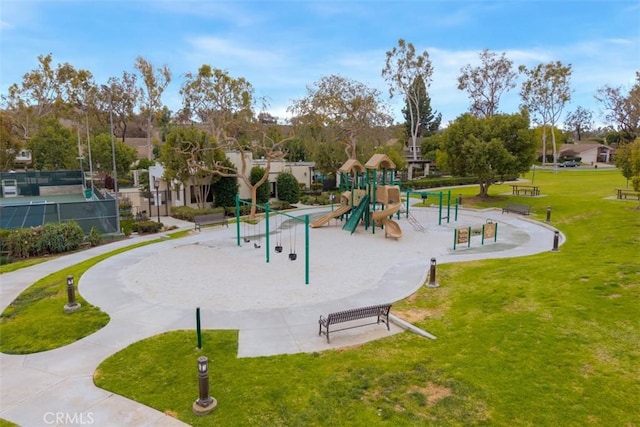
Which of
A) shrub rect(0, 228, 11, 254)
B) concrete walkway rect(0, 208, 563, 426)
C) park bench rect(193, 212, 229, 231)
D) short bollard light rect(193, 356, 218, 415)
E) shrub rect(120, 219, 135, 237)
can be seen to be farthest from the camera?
park bench rect(193, 212, 229, 231)

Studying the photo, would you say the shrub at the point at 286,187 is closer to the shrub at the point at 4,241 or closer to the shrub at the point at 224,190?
the shrub at the point at 224,190

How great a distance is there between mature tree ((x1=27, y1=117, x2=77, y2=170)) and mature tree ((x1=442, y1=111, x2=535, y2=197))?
132 feet

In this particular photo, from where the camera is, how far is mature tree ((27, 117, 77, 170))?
43.2m

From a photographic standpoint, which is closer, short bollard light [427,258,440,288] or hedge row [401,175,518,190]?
short bollard light [427,258,440,288]

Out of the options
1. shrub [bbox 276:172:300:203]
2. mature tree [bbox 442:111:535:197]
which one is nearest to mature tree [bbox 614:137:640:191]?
mature tree [bbox 442:111:535:197]

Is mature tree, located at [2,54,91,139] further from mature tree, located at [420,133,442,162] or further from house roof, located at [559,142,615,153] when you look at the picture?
house roof, located at [559,142,615,153]

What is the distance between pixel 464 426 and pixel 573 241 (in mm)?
17724

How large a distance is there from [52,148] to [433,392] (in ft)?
159

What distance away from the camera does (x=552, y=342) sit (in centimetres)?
922

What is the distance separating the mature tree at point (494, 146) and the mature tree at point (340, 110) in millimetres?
10691

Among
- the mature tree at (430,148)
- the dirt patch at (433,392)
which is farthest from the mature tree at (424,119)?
the dirt patch at (433,392)

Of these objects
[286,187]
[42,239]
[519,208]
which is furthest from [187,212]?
[519,208]

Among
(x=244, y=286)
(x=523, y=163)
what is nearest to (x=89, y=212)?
(x=244, y=286)

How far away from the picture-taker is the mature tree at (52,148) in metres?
43.2
